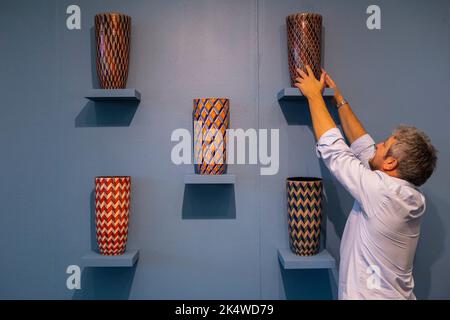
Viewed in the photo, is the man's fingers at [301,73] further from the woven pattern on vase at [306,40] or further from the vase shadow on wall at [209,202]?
the vase shadow on wall at [209,202]

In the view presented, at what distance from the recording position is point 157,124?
5.18 ft

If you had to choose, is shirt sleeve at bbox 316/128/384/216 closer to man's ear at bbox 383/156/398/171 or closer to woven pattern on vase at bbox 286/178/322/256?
man's ear at bbox 383/156/398/171

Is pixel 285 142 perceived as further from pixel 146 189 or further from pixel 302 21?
pixel 146 189

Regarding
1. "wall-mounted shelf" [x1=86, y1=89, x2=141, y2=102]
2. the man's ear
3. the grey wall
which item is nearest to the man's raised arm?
the grey wall

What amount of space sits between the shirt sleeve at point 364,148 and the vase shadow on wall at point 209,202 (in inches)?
18.8

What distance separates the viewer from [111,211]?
56.7 inches

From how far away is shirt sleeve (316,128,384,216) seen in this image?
1233mm

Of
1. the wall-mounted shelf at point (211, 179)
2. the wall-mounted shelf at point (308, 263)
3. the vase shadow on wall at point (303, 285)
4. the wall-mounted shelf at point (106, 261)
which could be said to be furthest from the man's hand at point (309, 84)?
the wall-mounted shelf at point (106, 261)

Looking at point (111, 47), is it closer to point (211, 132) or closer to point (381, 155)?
point (211, 132)

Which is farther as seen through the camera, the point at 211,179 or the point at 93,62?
the point at 93,62

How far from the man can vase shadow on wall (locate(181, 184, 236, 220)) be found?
0.42 metres

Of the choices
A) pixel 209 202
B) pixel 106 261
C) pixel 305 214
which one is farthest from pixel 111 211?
pixel 305 214

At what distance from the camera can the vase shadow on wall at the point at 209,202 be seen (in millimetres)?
1581

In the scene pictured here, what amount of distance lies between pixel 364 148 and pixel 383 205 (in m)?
0.29
